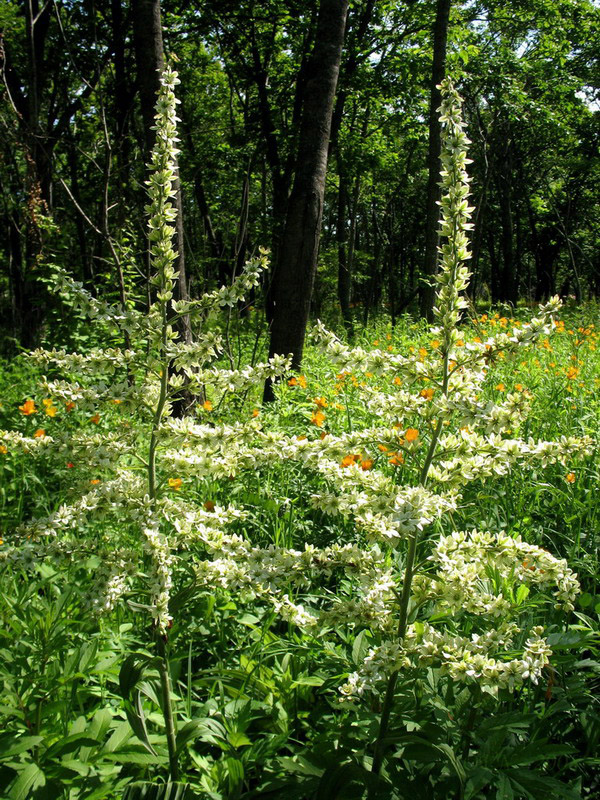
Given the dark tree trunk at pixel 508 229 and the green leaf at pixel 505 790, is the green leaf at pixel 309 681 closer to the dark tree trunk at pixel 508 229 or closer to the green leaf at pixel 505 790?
the green leaf at pixel 505 790

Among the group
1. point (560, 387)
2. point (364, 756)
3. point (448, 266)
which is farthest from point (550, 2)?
point (364, 756)

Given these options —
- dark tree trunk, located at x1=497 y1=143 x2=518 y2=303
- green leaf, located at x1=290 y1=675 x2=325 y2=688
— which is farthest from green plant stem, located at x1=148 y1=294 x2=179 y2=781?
dark tree trunk, located at x1=497 y1=143 x2=518 y2=303

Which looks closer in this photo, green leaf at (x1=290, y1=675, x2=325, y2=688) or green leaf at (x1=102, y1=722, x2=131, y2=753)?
green leaf at (x1=102, y1=722, x2=131, y2=753)

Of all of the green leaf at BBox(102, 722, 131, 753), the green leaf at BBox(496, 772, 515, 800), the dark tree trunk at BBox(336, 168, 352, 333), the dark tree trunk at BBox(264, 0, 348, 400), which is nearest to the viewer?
the green leaf at BBox(496, 772, 515, 800)

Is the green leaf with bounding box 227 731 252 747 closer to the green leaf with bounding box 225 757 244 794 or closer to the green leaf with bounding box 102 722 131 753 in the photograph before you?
the green leaf with bounding box 225 757 244 794

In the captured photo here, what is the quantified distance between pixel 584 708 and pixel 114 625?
6.62ft

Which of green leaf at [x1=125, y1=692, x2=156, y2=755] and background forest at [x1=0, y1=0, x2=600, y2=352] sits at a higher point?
background forest at [x1=0, y1=0, x2=600, y2=352]

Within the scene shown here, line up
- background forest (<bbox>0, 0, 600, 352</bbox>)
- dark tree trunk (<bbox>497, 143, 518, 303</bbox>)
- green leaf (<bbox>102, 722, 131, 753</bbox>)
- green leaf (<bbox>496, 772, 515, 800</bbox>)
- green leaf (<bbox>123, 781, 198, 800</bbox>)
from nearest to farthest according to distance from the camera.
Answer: green leaf (<bbox>496, 772, 515, 800</bbox>) < green leaf (<bbox>123, 781, 198, 800</bbox>) < green leaf (<bbox>102, 722, 131, 753</bbox>) < background forest (<bbox>0, 0, 600, 352</bbox>) < dark tree trunk (<bbox>497, 143, 518, 303</bbox>)

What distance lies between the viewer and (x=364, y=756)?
178 centimetres

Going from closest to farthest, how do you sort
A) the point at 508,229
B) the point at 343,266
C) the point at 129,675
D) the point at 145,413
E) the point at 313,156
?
the point at 129,675 < the point at 145,413 < the point at 313,156 < the point at 343,266 < the point at 508,229

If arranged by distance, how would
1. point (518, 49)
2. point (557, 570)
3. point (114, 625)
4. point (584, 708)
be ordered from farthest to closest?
point (518, 49) < point (114, 625) < point (584, 708) < point (557, 570)

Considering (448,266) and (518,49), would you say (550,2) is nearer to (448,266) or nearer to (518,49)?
(518,49)

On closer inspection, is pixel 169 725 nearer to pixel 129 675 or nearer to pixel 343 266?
pixel 129 675

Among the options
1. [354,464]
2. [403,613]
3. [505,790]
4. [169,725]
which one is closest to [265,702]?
[169,725]
